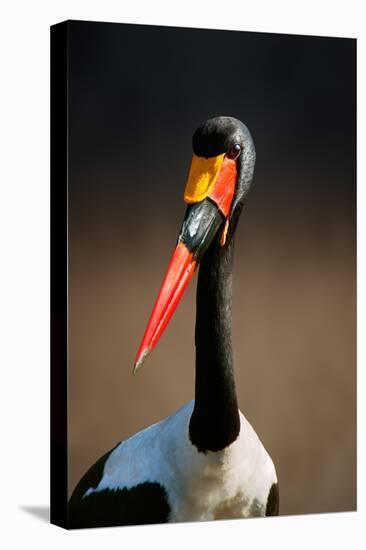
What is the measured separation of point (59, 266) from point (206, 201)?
695mm

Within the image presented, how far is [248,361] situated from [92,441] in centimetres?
83

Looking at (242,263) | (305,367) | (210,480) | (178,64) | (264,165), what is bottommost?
(210,480)

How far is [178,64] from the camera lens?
6.71m

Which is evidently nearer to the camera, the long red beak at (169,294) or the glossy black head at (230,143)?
the long red beak at (169,294)

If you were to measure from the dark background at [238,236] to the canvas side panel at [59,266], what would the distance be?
0.14ft

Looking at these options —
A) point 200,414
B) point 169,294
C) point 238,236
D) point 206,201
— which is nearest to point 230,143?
point 206,201

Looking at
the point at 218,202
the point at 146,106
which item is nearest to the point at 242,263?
the point at 218,202

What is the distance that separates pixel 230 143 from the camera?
21.7 feet

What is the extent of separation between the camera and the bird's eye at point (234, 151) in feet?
21.7

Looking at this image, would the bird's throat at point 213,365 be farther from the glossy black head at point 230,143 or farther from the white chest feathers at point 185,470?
the glossy black head at point 230,143

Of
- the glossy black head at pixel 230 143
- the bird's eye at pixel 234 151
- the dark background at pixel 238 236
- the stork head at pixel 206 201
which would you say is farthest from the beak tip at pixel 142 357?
the bird's eye at pixel 234 151

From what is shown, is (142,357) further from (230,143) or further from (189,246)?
(230,143)

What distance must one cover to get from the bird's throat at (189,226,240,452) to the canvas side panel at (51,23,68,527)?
1.90ft

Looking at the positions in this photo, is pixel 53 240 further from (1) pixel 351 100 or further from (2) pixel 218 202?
(1) pixel 351 100
